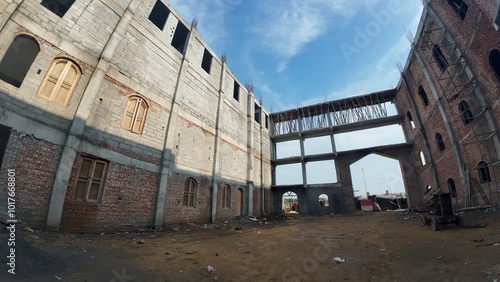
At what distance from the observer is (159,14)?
11547mm

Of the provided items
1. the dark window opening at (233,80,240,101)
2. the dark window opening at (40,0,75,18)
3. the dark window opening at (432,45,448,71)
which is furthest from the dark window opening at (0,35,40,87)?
the dark window opening at (432,45,448,71)

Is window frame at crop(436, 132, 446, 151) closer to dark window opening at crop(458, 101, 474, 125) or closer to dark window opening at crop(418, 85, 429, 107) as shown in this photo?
dark window opening at crop(418, 85, 429, 107)

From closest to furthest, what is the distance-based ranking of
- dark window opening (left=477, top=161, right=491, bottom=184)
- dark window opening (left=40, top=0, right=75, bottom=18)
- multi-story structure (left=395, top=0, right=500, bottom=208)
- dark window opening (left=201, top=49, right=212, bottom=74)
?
dark window opening (left=40, top=0, right=75, bottom=18)
multi-story structure (left=395, top=0, right=500, bottom=208)
dark window opening (left=477, top=161, right=491, bottom=184)
dark window opening (left=201, top=49, right=212, bottom=74)

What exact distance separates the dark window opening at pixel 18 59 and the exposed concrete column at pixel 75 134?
1.47 metres

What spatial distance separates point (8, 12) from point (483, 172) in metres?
18.0

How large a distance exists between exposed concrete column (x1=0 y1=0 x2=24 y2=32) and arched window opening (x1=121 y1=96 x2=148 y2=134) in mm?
3708

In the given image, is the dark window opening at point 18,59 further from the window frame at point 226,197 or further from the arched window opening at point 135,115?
the window frame at point 226,197

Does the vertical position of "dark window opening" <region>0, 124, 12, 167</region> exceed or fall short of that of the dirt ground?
it exceeds it

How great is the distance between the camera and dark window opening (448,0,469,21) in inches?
349

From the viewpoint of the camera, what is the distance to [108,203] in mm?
7262

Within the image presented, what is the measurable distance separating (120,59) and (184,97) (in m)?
3.47

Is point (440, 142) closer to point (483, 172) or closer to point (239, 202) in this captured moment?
point (483, 172)

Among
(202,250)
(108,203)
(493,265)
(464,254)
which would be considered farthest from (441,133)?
(108,203)

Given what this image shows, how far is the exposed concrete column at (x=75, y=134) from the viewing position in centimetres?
592
